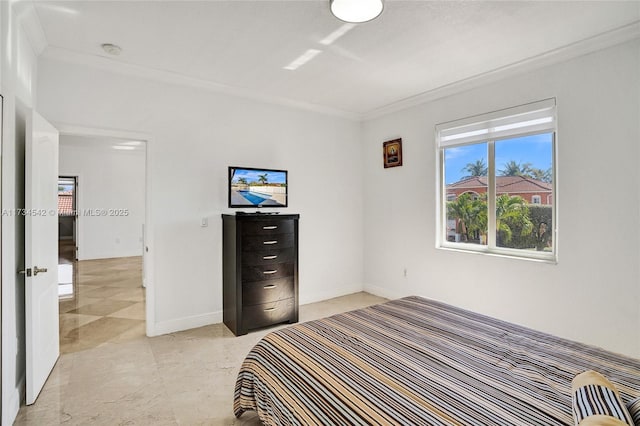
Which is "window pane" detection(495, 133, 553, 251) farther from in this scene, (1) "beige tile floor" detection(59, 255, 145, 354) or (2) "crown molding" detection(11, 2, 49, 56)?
(2) "crown molding" detection(11, 2, 49, 56)

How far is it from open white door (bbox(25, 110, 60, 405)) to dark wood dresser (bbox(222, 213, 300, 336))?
4.82 ft

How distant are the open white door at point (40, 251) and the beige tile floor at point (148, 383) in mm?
172

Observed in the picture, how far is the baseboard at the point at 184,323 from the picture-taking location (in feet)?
11.0

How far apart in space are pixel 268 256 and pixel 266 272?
168mm

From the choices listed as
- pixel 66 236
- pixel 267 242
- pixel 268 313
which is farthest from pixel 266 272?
pixel 66 236

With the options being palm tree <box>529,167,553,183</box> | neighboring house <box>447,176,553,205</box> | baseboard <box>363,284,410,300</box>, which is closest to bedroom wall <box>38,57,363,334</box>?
baseboard <box>363,284,410,300</box>

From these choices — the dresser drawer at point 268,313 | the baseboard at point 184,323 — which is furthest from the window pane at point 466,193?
the baseboard at point 184,323

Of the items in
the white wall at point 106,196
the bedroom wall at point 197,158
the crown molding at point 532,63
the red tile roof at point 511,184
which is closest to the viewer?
the crown molding at point 532,63

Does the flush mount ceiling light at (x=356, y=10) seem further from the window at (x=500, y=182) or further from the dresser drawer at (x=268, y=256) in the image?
the dresser drawer at (x=268, y=256)

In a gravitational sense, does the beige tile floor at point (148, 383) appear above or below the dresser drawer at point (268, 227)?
below

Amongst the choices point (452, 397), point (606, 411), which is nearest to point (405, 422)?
point (452, 397)

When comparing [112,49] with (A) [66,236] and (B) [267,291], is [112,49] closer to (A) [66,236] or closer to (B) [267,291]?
(B) [267,291]

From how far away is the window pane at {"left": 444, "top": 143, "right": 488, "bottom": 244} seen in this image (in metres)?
3.69

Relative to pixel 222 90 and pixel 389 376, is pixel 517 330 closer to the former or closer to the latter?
pixel 389 376
